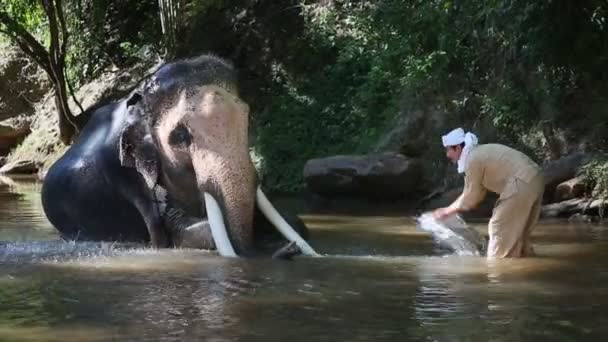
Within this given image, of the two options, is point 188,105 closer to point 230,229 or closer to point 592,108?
point 230,229

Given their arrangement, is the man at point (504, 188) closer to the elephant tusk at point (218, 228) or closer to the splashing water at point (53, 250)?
the elephant tusk at point (218, 228)

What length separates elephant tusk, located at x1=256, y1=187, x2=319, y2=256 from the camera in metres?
9.18

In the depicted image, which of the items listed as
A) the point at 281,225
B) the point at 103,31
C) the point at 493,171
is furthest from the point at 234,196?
the point at 103,31

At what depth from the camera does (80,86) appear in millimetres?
30125

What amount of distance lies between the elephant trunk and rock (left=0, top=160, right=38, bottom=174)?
19.2 meters

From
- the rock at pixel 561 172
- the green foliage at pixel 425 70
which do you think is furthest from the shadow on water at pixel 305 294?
the green foliage at pixel 425 70

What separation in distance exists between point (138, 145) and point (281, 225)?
6.03 feet

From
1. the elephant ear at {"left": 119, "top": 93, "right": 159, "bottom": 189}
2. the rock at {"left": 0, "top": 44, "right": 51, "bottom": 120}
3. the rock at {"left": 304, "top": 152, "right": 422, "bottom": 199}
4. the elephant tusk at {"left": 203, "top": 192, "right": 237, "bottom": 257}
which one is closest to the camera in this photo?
the elephant tusk at {"left": 203, "top": 192, "right": 237, "bottom": 257}

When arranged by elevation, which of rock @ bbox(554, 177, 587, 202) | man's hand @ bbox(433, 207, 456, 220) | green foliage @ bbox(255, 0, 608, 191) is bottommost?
rock @ bbox(554, 177, 587, 202)

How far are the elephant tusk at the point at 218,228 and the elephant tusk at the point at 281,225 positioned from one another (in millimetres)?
582

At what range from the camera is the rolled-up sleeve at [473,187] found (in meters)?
8.98

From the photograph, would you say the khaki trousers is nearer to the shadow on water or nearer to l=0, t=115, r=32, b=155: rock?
the shadow on water

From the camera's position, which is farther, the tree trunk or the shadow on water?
the tree trunk

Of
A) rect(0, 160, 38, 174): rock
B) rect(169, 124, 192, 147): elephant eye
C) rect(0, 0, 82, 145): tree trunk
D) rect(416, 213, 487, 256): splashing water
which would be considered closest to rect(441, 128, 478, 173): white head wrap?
rect(416, 213, 487, 256): splashing water
